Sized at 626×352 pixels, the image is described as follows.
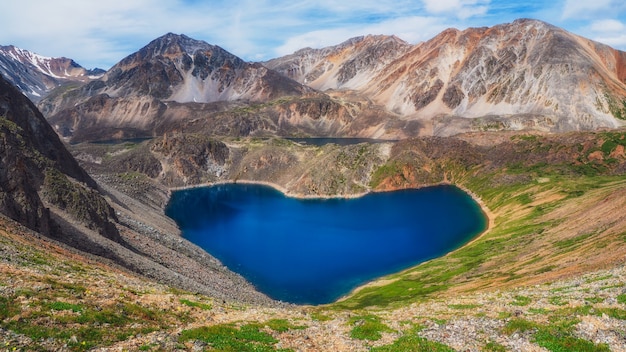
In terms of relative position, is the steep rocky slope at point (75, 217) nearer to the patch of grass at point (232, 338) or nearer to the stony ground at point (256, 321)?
the stony ground at point (256, 321)

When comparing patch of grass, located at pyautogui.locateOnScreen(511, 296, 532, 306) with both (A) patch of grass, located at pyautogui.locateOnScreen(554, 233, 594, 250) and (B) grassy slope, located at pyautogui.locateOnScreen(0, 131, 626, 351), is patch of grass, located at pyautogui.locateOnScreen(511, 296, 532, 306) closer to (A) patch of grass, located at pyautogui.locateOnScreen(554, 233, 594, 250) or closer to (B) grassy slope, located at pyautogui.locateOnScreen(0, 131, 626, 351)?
(B) grassy slope, located at pyautogui.locateOnScreen(0, 131, 626, 351)

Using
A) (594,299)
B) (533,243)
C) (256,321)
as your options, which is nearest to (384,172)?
(533,243)

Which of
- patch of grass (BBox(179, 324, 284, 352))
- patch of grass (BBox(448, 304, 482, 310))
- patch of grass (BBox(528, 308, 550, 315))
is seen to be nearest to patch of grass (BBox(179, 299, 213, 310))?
patch of grass (BBox(179, 324, 284, 352))

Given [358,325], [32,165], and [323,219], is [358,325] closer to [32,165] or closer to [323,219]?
[32,165]

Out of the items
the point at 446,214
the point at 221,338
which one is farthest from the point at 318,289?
the point at 446,214

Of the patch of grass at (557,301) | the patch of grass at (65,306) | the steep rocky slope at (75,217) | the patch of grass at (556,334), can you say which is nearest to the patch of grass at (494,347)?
the patch of grass at (556,334)
